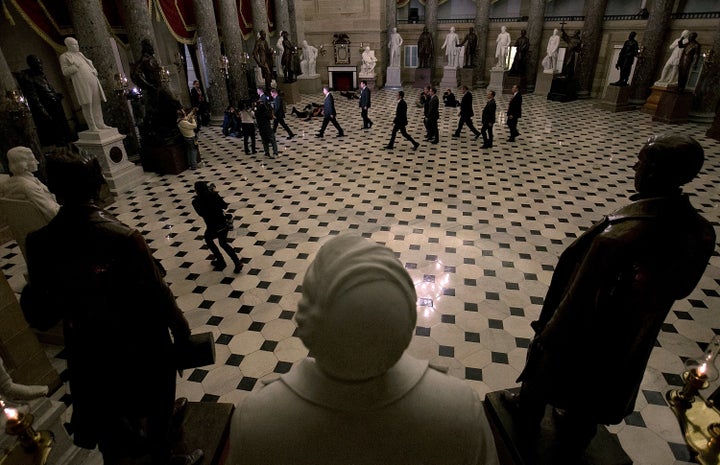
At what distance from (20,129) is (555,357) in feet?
28.9

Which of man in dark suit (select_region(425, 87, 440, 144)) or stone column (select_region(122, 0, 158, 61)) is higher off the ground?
stone column (select_region(122, 0, 158, 61))

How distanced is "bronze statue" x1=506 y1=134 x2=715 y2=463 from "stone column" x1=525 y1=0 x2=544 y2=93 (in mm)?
18750

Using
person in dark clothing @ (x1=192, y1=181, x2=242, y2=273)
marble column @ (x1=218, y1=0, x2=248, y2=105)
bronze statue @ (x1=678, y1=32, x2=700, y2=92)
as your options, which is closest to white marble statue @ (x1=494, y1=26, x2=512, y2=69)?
bronze statue @ (x1=678, y1=32, x2=700, y2=92)

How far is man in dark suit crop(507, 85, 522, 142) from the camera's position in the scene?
1028 cm

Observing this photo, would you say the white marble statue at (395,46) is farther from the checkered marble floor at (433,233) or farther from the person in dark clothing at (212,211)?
the person in dark clothing at (212,211)

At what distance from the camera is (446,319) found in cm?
467

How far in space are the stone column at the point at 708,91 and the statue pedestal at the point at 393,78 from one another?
474 inches

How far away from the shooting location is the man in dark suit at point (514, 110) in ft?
33.7

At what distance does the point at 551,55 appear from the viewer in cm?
1683

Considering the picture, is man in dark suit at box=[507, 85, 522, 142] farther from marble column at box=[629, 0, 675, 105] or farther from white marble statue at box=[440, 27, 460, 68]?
white marble statue at box=[440, 27, 460, 68]

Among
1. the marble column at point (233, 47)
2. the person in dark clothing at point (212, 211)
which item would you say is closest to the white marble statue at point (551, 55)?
the marble column at point (233, 47)

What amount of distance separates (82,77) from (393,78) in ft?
51.0

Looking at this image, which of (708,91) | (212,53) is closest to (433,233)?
(212,53)

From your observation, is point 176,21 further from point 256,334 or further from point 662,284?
point 662,284
